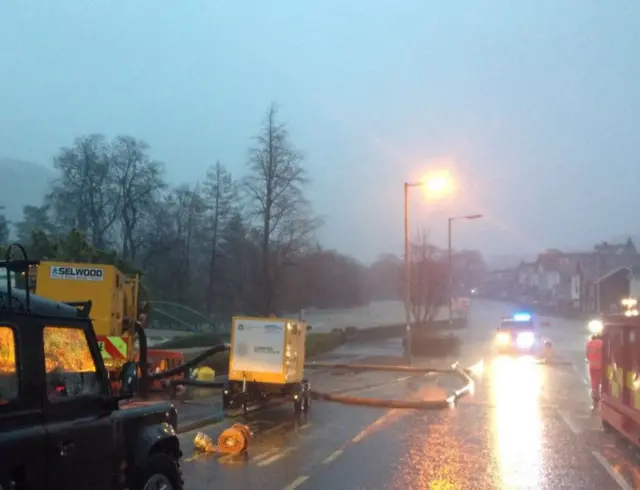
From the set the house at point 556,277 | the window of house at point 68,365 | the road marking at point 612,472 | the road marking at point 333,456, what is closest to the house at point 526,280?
the house at point 556,277

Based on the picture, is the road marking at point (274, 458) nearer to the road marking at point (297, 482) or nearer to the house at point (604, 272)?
the road marking at point (297, 482)

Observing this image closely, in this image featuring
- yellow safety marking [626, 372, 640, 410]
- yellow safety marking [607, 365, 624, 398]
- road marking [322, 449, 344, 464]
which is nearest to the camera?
yellow safety marking [626, 372, 640, 410]

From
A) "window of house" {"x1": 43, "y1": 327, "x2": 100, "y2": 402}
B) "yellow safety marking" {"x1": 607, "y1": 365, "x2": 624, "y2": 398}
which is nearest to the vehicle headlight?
"yellow safety marking" {"x1": 607, "y1": 365, "x2": 624, "y2": 398}

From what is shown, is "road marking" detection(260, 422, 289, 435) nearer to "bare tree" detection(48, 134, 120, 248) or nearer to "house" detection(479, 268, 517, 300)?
"bare tree" detection(48, 134, 120, 248)

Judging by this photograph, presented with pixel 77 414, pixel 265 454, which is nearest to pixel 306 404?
pixel 265 454

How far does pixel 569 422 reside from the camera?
16188 millimetres

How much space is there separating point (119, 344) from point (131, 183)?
36.1m

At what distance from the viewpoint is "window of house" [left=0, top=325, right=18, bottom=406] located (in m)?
5.09

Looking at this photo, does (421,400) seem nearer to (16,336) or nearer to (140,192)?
(16,336)

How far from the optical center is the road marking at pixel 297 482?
9.74 metres

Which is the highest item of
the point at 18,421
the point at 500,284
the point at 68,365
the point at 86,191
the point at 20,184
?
the point at 20,184

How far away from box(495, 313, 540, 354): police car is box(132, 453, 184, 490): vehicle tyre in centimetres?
3187

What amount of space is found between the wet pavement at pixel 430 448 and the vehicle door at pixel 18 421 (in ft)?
15.2

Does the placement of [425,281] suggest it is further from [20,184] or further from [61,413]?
[20,184]
